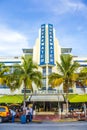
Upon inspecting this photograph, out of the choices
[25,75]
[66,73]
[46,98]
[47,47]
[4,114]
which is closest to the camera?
[4,114]

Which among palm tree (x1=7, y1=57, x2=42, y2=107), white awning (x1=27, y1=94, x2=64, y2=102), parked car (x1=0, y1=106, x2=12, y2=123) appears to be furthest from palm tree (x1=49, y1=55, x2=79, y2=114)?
parked car (x1=0, y1=106, x2=12, y2=123)

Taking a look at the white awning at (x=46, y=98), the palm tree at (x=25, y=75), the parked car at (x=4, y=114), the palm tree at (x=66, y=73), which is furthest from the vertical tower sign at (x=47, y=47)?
the parked car at (x=4, y=114)

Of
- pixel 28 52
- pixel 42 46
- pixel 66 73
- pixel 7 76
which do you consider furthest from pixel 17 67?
pixel 28 52

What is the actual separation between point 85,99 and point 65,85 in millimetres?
10857

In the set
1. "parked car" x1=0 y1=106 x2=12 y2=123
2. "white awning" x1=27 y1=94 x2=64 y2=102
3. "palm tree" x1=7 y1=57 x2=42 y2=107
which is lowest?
"parked car" x1=0 y1=106 x2=12 y2=123

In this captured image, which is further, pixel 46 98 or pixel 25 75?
pixel 46 98

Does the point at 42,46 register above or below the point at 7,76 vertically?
above

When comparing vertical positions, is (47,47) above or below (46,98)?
above

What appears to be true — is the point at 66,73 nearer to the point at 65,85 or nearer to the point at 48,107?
the point at 65,85

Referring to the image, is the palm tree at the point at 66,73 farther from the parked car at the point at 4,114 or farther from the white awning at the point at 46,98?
the parked car at the point at 4,114

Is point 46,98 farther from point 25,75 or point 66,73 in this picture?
point 66,73

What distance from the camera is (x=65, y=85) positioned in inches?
1745

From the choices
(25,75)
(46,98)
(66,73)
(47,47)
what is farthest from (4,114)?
(47,47)

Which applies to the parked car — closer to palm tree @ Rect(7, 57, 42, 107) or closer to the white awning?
palm tree @ Rect(7, 57, 42, 107)
